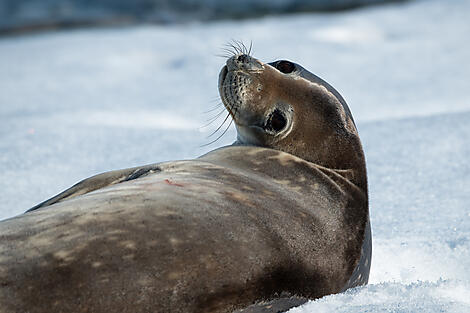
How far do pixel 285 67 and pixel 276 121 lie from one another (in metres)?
0.25

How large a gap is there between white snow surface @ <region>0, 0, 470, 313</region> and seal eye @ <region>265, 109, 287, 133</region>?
59 cm

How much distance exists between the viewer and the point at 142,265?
2082 millimetres

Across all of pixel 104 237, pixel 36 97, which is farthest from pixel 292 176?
pixel 36 97

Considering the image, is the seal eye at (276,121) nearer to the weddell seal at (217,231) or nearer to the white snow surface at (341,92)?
the weddell seal at (217,231)

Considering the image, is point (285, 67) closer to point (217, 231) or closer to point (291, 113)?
point (291, 113)

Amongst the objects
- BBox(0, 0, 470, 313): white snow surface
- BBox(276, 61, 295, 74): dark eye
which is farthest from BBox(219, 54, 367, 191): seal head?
BBox(0, 0, 470, 313): white snow surface

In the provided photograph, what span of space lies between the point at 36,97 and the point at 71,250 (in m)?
4.81

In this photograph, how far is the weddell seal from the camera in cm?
204

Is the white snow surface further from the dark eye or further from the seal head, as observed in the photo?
the dark eye

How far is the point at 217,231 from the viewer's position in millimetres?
2244

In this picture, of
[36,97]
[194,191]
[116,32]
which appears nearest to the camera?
[194,191]

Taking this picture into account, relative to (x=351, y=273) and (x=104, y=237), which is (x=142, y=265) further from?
(x=351, y=273)

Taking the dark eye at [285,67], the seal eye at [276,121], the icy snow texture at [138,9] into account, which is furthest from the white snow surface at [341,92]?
the dark eye at [285,67]

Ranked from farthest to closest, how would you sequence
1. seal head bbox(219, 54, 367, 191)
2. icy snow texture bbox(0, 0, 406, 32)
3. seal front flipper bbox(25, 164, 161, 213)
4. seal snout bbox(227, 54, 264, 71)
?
icy snow texture bbox(0, 0, 406, 32) < seal snout bbox(227, 54, 264, 71) < seal head bbox(219, 54, 367, 191) < seal front flipper bbox(25, 164, 161, 213)
